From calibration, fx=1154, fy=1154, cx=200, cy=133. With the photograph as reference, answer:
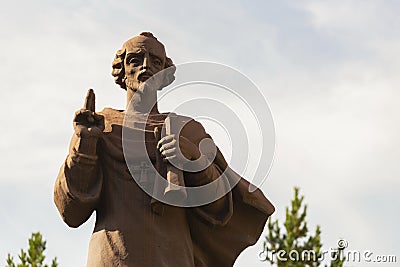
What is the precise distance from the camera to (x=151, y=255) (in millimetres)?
8672

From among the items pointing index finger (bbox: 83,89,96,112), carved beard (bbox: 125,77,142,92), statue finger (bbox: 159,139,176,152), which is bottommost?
statue finger (bbox: 159,139,176,152)

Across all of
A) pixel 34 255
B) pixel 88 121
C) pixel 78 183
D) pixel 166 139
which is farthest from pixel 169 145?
pixel 34 255

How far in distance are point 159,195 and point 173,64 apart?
133cm

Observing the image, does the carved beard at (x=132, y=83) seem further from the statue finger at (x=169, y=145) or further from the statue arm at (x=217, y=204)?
the statue arm at (x=217, y=204)

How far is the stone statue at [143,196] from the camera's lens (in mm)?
8727

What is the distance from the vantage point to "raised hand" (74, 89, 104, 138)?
868 cm

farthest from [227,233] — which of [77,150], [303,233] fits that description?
[303,233]

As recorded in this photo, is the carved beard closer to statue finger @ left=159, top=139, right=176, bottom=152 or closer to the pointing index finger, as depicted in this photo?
the pointing index finger

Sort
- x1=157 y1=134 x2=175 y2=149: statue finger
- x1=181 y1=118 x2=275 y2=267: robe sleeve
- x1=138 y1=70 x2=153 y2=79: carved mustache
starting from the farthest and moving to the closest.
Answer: x1=138 y1=70 x2=153 y2=79: carved mustache < x1=181 y1=118 x2=275 y2=267: robe sleeve < x1=157 y1=134 x2=175 y2=149: statue finger

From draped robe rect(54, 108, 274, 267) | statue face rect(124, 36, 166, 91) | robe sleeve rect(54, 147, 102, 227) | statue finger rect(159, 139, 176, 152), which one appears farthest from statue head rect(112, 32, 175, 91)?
robe sleeve rect(54, 147, 102, 227)

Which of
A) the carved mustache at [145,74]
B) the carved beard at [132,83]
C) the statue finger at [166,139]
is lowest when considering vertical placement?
the statue finger at [166,139]

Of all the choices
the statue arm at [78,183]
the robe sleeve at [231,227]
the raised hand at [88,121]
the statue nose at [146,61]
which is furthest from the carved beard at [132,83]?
the robe sleeve at [231,227]

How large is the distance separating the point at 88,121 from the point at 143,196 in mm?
732

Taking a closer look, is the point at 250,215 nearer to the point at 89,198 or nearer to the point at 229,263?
the point at 229,263
